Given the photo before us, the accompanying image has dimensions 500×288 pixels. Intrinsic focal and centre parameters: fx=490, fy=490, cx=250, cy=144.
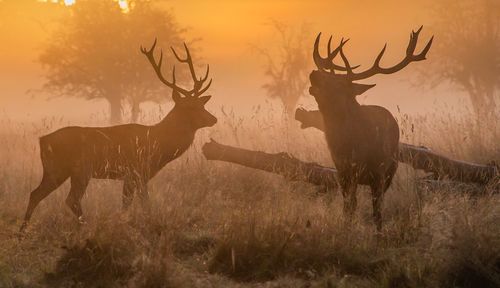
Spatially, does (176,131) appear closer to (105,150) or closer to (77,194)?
(105,150)

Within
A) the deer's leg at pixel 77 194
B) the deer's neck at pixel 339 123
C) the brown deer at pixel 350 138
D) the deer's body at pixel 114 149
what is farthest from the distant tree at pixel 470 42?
the deer's leg at pixel 77 194

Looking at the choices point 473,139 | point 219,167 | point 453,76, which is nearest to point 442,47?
point 453,76

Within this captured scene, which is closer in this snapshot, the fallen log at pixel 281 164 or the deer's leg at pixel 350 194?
the deer's leg at pixel 350 194

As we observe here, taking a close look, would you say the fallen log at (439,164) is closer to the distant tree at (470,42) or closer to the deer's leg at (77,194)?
the deer's leg at (77,194)

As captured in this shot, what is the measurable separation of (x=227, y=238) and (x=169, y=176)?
3.67 metres

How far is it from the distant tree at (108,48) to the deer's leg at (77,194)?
59.9 ft

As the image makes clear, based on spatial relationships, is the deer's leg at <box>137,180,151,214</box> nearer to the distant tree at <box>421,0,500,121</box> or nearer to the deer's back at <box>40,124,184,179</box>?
the deer's back at <box>40,124,184,179</box>

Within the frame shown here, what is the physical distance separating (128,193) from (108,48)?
63.7 ft

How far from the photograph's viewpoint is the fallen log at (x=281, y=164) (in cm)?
666

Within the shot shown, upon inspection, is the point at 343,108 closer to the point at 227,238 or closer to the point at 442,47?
the point at 227,238

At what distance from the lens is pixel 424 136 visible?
11305 mm

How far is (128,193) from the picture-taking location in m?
5.89

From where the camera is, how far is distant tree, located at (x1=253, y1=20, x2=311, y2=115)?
24.2 meters

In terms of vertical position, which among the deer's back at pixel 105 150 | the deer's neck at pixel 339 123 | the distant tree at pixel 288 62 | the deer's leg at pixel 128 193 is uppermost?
the distant tree at pixel 288 62
